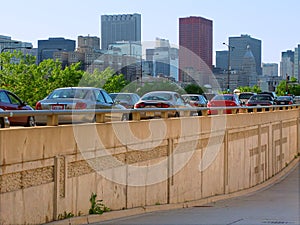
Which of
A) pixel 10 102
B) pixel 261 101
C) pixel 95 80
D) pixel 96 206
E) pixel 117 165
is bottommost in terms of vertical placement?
pixel 96 206

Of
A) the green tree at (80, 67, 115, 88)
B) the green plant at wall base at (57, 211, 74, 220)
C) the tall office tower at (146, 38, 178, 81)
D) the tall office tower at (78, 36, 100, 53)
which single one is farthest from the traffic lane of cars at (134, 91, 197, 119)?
the tall office tower at (78, 36, 100, 53)

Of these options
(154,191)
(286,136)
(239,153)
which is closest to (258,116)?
(239,153)

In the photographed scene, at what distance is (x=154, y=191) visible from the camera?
18.2 metres

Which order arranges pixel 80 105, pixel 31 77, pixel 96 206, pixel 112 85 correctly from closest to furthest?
pixel 96 206, pixel 80 105, pixel 31 77, pixel 112 85

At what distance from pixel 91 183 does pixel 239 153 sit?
15807mm

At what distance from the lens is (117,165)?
15.8m

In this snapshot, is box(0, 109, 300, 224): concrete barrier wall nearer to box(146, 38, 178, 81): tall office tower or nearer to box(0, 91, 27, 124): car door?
box(0, 91, 27, 124): car door

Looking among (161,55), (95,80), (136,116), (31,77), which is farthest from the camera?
(161,55)

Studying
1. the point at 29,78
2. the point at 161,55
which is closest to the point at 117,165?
the point at 29,78

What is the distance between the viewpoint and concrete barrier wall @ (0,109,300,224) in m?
11.9

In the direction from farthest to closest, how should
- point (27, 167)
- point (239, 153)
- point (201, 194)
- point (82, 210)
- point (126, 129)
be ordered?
point (239, 153)
point (201, 194)
point (126, 129)
point (82, 210)
point (27, 167)

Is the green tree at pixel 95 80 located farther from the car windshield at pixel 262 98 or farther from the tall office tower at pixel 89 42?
the tall office tower at pixel 89 42

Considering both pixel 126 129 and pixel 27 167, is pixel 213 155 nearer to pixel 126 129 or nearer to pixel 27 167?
pixel 126 129

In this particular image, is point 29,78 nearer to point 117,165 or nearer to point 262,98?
point 262,98
